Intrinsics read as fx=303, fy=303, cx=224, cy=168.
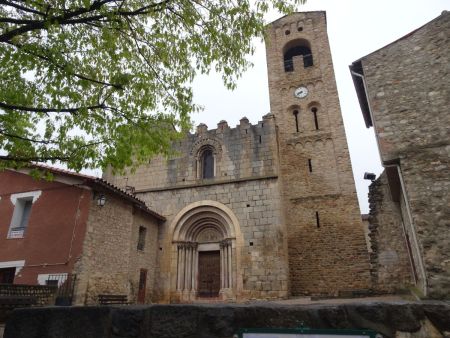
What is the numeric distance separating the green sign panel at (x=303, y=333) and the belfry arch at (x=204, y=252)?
11.5 m

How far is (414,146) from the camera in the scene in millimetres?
7254

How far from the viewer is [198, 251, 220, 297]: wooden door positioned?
13.8 metres

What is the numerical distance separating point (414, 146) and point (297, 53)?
50.2 feet

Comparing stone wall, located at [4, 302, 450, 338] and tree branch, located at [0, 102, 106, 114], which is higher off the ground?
tree branch, located at [0, 102, 106, 114]

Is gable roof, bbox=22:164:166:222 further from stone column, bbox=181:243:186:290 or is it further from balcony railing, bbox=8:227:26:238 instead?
stone column, bbox=181:243:186:290

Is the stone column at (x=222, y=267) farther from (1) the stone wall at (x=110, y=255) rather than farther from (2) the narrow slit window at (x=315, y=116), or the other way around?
(2) the narrow slit window at (x=315, y=116)

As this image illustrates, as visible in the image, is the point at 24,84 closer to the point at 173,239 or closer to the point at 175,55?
the point at 175,55

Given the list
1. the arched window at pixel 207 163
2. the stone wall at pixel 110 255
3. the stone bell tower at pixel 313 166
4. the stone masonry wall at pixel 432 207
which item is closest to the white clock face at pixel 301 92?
the stone bell tower at pixel 313 166

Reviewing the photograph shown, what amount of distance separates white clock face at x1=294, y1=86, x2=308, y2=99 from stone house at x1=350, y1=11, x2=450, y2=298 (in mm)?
8145

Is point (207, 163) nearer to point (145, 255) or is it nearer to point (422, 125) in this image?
point (145, 255)

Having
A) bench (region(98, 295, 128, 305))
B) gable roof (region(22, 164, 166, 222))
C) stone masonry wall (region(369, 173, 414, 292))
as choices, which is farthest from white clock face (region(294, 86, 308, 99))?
bench (region(98, 295, 128, 305))

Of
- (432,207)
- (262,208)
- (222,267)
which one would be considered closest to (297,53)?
(262,208)

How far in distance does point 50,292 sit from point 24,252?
103 inches

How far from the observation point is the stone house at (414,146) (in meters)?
6.36
